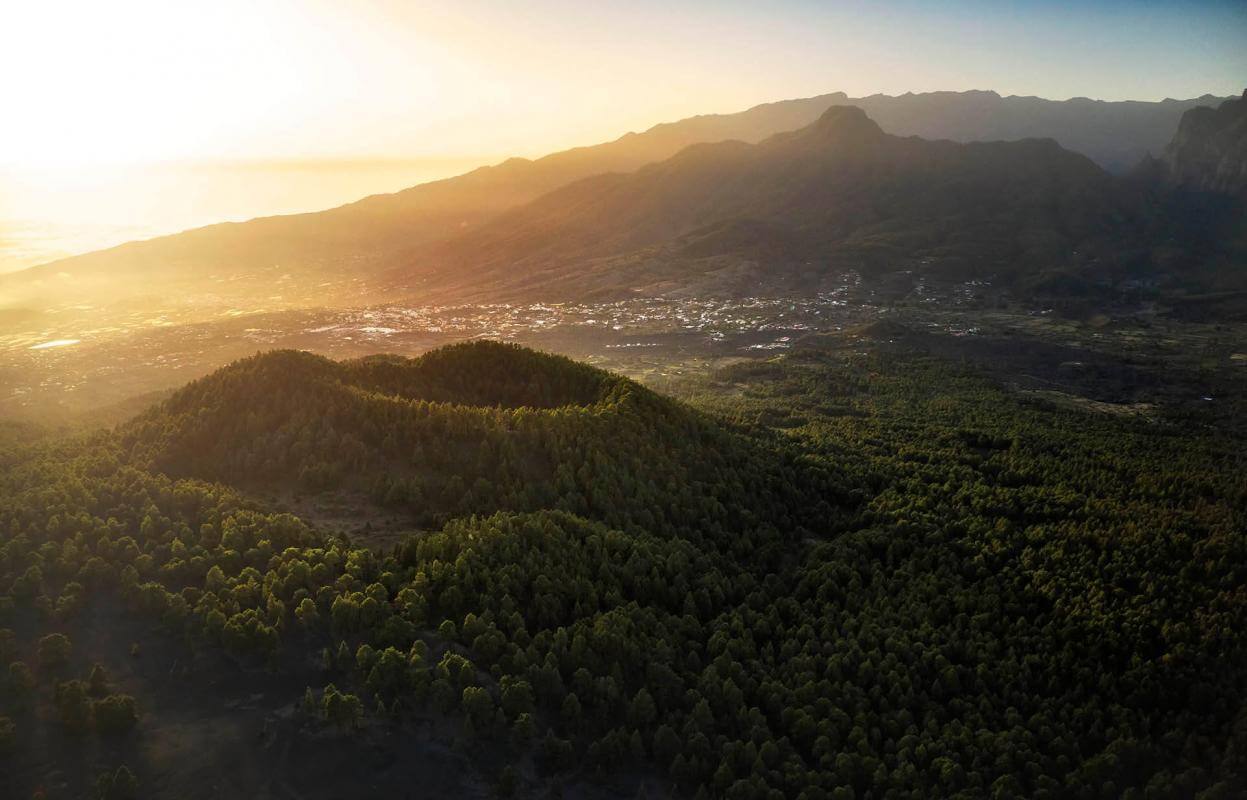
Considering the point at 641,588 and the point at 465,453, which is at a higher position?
the point at 465,453

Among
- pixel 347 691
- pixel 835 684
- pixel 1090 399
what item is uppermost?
pixel 347 691

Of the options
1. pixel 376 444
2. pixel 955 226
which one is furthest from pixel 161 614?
pixel 955 226

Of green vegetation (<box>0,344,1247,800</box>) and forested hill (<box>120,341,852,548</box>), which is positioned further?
forested hill (<box>120,341,852,548</box>)

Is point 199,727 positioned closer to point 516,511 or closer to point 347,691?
point 347,691

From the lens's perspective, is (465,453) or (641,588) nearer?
(641,588)
